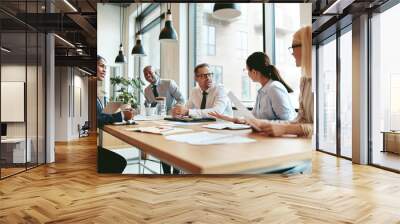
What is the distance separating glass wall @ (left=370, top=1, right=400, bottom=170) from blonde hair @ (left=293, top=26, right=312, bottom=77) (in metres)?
2.09

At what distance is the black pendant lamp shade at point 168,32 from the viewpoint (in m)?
4.27

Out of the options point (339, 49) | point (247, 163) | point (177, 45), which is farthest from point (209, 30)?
point (339, 49)

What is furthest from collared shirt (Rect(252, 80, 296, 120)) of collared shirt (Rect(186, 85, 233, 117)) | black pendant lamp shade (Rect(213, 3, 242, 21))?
black pendant lamp shade (Rect(213, 3, 242, 21))

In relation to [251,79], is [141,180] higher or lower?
lower

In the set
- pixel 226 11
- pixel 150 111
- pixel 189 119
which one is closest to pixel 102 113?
pixel 150 111

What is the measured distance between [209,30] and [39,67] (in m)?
3.68

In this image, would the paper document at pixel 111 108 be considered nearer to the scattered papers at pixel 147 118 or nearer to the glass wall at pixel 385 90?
the scattered papers at pixel 147 118

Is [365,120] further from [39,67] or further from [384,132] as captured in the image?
[39,67]

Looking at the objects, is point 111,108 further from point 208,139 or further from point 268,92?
point 208,139

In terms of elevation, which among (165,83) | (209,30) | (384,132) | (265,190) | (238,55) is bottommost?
(265,190)

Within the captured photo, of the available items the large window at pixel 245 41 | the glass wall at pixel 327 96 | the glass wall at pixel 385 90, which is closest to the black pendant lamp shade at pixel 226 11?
the large window at pixel 245 41

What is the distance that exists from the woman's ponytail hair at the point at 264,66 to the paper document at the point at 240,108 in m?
0.43

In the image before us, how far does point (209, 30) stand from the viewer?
4.29 metres

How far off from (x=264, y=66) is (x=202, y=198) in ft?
5.78
